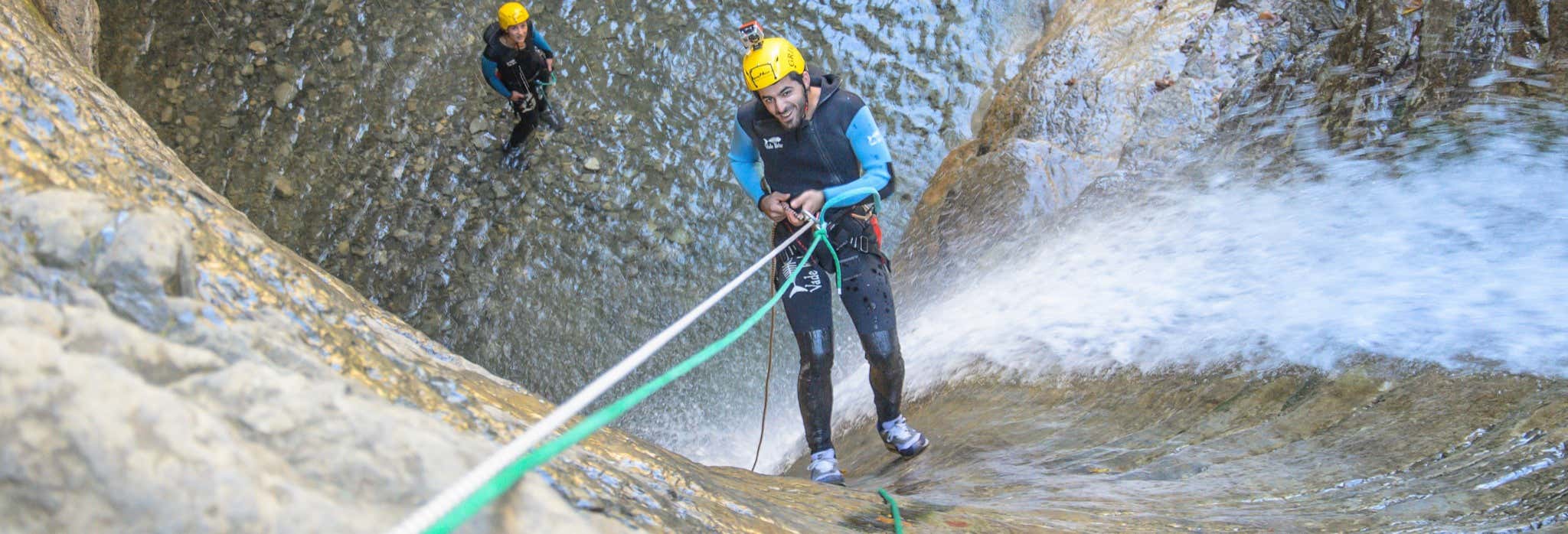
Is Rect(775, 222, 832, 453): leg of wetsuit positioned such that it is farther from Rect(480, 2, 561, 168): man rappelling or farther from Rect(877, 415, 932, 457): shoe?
Rect(480, 2, 561, 168): man rappelling

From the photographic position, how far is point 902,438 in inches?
187

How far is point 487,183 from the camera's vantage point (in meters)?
9.07

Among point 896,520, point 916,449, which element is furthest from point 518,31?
point 896,520

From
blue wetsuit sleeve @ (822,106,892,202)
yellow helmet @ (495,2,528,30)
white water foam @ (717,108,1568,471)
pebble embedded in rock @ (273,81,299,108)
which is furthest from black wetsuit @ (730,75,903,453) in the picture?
pebble embedded in rock @ (273,81,299,108)

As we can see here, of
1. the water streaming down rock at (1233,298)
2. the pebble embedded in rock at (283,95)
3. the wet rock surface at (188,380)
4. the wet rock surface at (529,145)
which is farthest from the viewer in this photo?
the pebble embedded in rock at (283,95)

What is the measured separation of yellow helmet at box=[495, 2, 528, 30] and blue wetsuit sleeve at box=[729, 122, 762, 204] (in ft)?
12.9

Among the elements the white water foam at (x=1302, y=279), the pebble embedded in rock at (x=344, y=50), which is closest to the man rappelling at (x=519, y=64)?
the pebble embedded in rock at (x=344, y=50)

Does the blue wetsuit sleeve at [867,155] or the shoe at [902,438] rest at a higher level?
the blue wetsuit sleeve at [867,155]

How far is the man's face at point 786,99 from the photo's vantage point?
4.07m

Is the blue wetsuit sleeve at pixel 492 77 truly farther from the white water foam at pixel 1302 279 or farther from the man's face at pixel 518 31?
the white water foam at pixel 1302 279

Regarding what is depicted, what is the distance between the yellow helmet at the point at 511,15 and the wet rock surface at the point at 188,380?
5.73 m

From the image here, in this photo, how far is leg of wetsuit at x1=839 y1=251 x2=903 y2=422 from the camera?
4.35 meters

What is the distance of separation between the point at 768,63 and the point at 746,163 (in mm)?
650

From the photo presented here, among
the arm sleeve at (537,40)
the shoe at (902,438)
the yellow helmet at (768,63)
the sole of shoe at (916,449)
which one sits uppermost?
the arm sleeve at (537,40)
